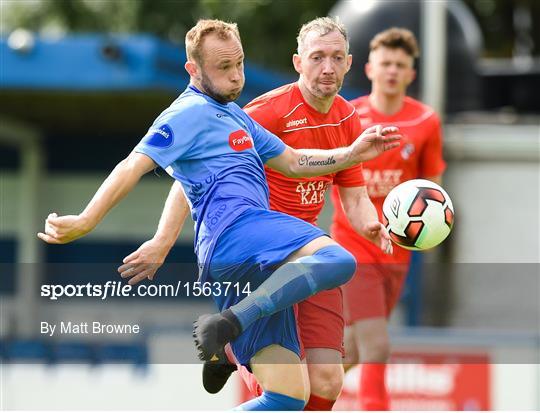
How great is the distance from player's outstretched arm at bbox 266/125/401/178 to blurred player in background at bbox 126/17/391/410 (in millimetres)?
371

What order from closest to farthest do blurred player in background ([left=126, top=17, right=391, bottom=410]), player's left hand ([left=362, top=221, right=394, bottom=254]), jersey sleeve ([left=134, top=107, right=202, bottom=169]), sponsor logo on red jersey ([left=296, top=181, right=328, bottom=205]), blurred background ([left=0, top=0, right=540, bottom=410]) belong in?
jersey sleeve ([left=134, top=107, right=202, bottom=169]), player's left hand ([left=362, top=221, right=394, bottom=254]), blurred player in background ([left=126, top=17, right=391, bottom=410]), sponsor logo on red jersey ([left=296, top=181, right=328, bottom=205]), blurred background ([left=0, top=0, right=540, bottom=410])

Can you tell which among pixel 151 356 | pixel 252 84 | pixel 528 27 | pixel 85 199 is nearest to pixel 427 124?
pixel 151 356

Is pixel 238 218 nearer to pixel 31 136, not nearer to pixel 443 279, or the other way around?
pixel 443 279

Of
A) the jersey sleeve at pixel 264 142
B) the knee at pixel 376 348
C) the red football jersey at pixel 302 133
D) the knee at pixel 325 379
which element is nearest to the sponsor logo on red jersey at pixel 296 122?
the red football jersey at pixel 302 133

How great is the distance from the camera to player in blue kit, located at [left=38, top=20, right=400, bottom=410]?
235 inches

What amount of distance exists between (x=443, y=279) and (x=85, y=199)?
7143mm

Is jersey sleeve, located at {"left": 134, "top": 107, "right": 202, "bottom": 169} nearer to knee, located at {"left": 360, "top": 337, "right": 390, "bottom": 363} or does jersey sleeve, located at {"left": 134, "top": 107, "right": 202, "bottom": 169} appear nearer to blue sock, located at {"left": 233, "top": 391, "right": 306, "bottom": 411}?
blue sock, located at {"left": 233, "top": 391, "right": 306, "bottom": 411}

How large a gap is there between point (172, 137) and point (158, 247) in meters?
0.70

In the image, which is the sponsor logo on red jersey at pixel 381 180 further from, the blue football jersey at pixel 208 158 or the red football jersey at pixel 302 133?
the blue football jersey at pixel 208 158

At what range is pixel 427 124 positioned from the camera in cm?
863

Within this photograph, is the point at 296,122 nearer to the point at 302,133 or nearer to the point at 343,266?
the point at 302,133

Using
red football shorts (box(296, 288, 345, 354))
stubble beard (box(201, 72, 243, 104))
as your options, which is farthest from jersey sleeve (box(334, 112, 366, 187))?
stubble beard (box(201, 72, 243, 104))

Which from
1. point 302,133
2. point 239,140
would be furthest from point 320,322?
point 239,140

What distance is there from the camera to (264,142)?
6461 mm
